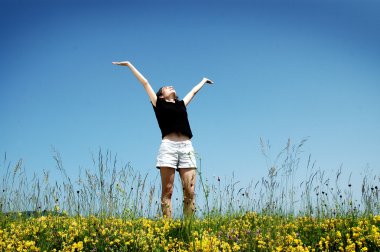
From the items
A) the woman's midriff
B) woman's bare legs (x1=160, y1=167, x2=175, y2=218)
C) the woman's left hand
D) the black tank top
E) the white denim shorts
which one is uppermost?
the woman's left hand

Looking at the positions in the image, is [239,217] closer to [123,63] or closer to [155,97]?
[155,97]

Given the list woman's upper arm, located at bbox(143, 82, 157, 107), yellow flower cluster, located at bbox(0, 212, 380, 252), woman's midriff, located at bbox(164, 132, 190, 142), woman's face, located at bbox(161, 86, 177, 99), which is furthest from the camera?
woman's face, located at bbox(161, 86, 177, 99)

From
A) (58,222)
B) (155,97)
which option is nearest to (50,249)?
(58,222)

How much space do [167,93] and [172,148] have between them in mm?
1168

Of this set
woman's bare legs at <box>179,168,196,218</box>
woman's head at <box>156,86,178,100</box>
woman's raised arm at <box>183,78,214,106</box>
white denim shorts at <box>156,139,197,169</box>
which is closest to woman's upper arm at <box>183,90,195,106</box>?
woman's raised arm at <box>183,78,214,106</box>

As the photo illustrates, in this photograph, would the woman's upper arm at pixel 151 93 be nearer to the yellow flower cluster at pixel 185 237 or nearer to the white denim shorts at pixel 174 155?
the white denim shorts at pixel 174 155

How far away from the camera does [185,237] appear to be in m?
4.93

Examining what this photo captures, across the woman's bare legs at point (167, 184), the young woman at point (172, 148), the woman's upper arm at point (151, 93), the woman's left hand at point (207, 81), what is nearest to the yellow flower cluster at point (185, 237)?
the woman's bare legs at point (167, 184)

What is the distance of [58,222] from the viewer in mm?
5938

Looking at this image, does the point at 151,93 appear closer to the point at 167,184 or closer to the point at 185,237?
the point at 167,184

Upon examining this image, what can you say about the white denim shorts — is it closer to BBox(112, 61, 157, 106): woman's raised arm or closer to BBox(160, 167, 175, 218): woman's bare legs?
BBox(160, 167, 175, 218): woman's bare legs

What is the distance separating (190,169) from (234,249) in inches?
104

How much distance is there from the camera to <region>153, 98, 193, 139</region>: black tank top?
6834 millimetres

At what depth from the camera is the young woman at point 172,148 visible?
261 inches
